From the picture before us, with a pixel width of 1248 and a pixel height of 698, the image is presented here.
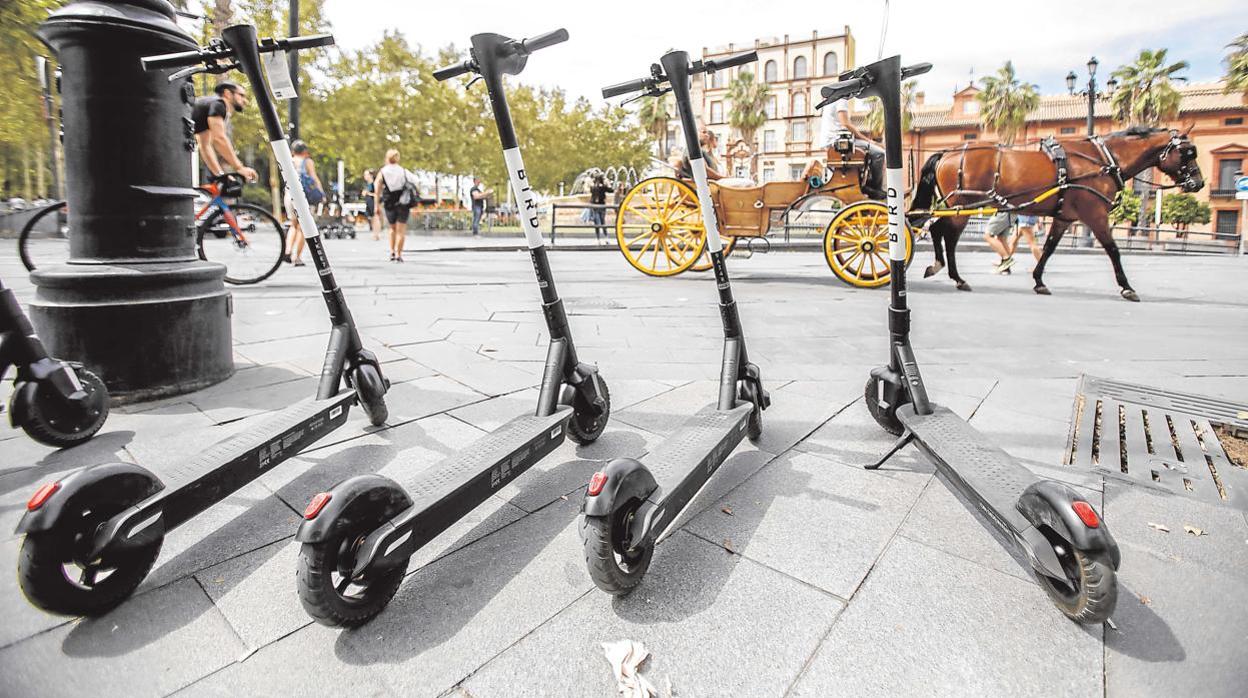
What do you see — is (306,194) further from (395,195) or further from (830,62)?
(830,62)

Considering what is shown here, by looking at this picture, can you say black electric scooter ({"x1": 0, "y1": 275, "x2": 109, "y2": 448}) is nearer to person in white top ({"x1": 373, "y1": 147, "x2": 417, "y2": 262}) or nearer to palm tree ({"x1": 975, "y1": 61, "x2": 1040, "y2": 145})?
person in white top ({"x1": 373, "y1": 147, "x2": 417, "y2": 262})

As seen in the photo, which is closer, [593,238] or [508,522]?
[508,522]

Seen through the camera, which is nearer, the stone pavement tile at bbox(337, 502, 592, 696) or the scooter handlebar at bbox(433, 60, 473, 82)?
the stone pavement tile at bbox(337, 502, 592, 696)

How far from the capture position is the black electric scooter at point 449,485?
1440mm

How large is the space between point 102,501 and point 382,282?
22.9 feet

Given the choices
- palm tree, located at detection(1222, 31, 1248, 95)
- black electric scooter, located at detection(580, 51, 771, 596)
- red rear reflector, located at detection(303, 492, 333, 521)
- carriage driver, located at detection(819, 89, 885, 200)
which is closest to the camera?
red rear reflector, located at detection(303, 492, 333, 521)

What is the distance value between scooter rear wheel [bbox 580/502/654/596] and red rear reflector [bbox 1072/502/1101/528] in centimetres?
98

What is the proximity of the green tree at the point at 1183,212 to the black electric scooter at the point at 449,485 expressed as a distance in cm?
4787

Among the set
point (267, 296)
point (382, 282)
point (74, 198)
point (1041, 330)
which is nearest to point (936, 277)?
point (1041, 330)

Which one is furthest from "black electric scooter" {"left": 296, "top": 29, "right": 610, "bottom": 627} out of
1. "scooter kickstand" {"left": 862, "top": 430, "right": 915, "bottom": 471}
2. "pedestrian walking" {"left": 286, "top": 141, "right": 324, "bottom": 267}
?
"pedestrian walking" {"left": 286, "top": 141, "right": 324, "bottom": 267}

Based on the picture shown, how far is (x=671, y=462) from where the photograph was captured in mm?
1954

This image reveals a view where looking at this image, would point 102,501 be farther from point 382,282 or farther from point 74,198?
point 382,282

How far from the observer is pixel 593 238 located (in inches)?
851

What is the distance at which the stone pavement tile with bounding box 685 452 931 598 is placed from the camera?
5.97 feet
